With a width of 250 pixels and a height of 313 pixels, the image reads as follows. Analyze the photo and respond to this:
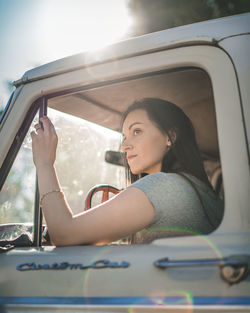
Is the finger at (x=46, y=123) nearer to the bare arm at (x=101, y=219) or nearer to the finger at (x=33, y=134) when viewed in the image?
the finger at (x=33, y=134)

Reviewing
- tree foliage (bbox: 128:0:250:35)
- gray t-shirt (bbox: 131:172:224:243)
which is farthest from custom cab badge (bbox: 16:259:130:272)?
tree foliage (bbox: 128:0:250:35)

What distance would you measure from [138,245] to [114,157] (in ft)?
5.34

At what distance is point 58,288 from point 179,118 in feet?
4.15

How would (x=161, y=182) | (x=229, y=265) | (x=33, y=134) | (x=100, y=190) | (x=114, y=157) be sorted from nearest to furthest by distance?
(x=229, y=265), (x=161, y=182), (x=33, y=134), (x=100, y=190), (x=114, y=157)

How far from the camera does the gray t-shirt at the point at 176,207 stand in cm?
128

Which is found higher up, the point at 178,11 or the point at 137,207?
the point at 178,11

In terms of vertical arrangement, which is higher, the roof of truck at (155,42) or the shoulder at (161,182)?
the roof of truck at (155,42)

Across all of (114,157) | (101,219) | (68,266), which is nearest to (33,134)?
(101,219)

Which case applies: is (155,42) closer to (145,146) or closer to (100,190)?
(145,146)

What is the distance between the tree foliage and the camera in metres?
8.91

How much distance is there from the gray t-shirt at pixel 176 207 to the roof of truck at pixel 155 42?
554mm

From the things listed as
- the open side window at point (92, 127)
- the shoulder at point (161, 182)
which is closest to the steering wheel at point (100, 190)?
the open side window at point (92, 127)

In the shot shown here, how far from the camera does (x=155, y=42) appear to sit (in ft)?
4.25

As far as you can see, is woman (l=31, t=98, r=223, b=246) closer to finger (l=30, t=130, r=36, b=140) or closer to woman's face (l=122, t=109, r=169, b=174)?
finger (l=30, t=130, r=36, b=140)
